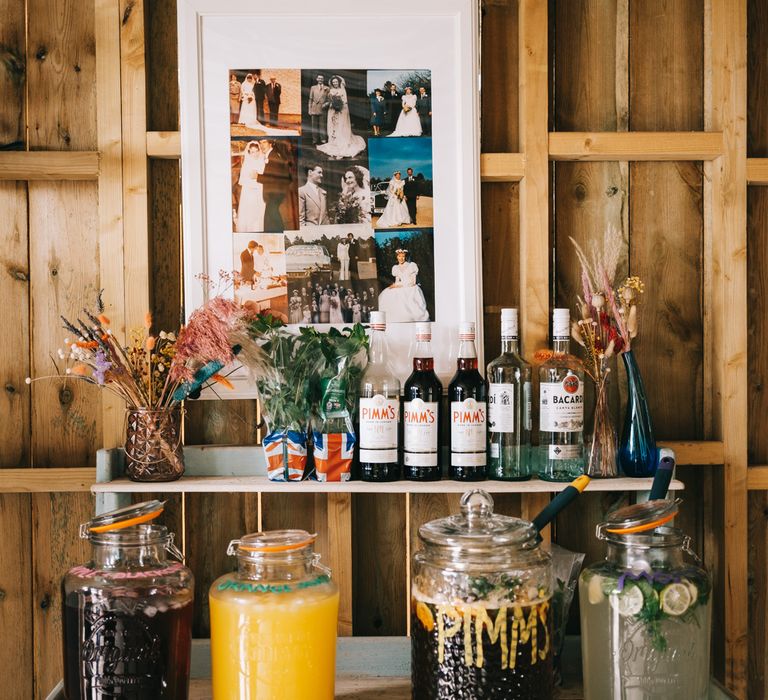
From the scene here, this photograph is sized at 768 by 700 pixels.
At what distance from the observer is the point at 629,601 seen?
127 centimetres

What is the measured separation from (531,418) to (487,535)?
0.42 m

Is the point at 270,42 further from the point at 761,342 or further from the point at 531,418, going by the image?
the point at 761,342

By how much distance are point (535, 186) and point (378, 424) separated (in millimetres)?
604

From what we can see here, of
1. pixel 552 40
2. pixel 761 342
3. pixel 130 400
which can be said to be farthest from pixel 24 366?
pixel 761 342

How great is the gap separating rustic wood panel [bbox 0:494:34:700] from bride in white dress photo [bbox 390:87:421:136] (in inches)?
44.8

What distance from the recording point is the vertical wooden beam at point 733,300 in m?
1.64

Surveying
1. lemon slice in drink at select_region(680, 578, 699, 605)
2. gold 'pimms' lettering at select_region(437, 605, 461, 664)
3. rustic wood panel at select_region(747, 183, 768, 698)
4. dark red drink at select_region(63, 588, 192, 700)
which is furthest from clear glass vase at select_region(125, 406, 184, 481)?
rustic wood panel at select_region(747, 183, 768, 698)

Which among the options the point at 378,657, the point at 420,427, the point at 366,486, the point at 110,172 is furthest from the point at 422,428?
the point at 110,172

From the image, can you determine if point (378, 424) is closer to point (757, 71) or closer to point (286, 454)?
point (286, 454)

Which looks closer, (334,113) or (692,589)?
(692,589)

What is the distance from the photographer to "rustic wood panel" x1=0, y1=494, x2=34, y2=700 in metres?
1.68

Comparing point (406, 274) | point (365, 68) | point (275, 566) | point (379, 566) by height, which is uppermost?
point (365, 68)

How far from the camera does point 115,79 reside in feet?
5.30

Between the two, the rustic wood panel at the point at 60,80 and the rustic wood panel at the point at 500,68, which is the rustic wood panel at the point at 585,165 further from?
the rustic wood panel at the point at 60,80
